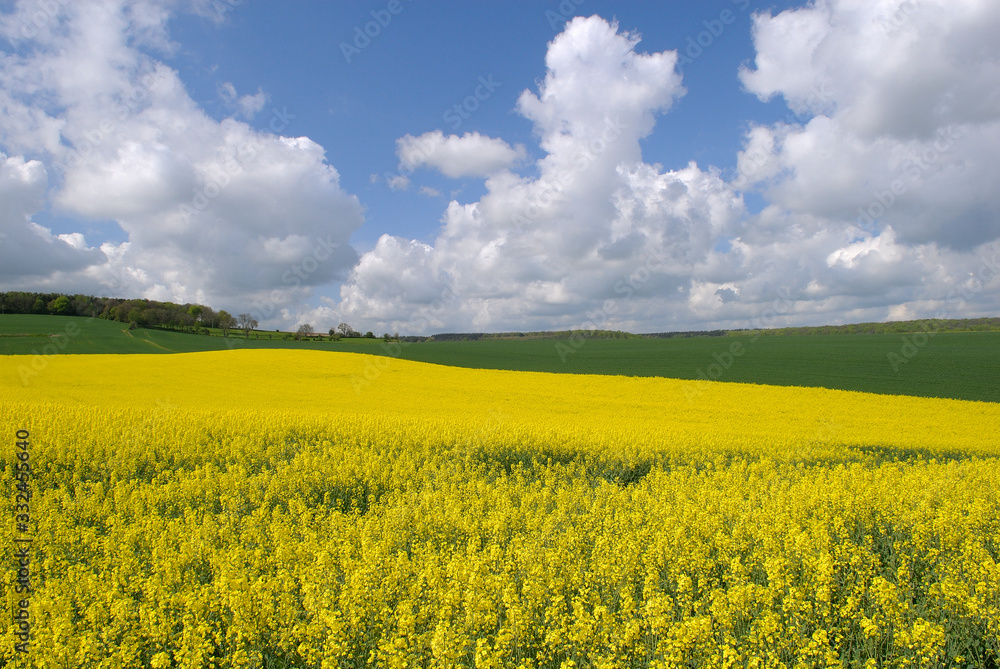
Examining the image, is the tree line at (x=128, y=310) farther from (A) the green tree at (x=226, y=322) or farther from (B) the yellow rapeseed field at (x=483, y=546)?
(B) the yellow rapeseed field at (x=483, y=546)

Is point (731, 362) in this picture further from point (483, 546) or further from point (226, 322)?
point (226, 322)

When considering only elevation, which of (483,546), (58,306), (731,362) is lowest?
(483,546)

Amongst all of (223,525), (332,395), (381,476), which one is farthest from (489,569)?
(332,395)

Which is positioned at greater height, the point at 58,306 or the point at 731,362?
the point at 58,306

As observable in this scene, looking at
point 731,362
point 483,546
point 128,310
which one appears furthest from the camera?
point 128,310

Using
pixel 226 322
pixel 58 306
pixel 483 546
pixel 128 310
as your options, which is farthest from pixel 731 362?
pixel 58 306

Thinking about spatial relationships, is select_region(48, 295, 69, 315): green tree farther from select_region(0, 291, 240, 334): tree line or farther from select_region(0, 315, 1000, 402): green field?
select_region(0, 315, 1000, 402): green field

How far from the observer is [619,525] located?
6.26 m

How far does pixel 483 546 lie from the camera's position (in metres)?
6.30

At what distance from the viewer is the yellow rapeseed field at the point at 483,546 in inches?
147

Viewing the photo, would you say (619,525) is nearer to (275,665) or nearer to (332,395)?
(275,665)

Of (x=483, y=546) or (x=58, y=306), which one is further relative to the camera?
(x=58, y=306)

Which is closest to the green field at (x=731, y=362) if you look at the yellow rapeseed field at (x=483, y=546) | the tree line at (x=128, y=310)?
the tree line at (x=128, y=310)

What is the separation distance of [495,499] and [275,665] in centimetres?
425
